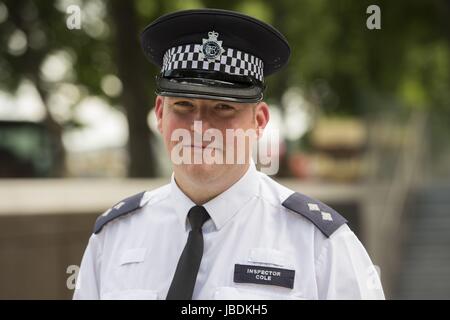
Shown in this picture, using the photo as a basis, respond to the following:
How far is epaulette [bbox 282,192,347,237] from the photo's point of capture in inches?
83.3

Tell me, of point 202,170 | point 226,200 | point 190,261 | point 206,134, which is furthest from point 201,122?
point 190,261

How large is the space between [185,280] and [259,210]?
339 mm

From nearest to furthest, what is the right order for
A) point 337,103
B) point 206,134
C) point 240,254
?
point 206,134, point 240,254, point 337,103

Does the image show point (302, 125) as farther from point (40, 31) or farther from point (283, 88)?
point (40, 31)

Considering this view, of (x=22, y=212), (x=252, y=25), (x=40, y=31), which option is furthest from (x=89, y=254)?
(x=40, y=31)

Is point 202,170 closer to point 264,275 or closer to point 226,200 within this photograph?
point 226,200

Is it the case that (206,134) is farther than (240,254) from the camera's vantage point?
No

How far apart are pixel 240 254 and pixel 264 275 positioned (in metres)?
0.10

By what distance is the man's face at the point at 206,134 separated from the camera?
204cm

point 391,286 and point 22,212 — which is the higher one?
point 22,212

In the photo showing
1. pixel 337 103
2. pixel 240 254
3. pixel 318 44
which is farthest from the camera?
pixel 337 103

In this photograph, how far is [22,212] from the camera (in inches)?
219

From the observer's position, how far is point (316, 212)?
2176 mm

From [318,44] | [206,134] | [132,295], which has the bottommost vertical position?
[132,295]
